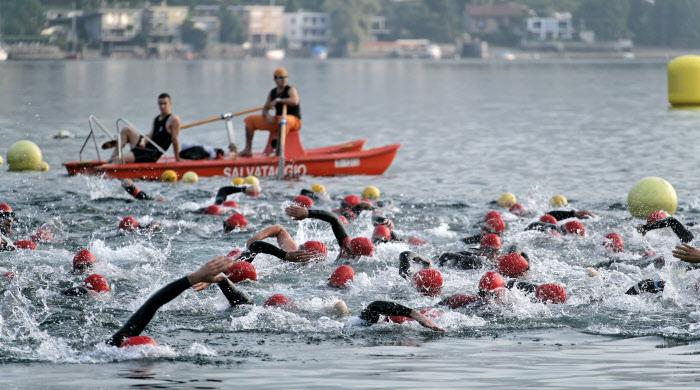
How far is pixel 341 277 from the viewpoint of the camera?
55.2ft

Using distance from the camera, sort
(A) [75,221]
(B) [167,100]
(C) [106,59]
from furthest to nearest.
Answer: (C) [106,59]
(B) [167,100]
(A) [75,221]

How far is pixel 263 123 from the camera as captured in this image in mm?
29312

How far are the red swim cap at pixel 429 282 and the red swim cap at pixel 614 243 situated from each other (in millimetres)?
3956

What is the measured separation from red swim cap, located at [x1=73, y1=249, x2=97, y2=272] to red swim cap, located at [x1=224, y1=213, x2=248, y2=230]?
157 inches

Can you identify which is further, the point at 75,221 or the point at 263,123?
the point at 263,123

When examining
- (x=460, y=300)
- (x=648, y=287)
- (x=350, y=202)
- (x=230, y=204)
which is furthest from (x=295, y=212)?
(x=350, y=202)

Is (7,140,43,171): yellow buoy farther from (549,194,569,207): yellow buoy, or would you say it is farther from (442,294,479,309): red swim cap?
(442,294,479,309): red swim cap

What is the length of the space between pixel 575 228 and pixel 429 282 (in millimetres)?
5201

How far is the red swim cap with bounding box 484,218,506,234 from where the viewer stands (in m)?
21.5

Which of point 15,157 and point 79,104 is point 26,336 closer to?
point 15,157

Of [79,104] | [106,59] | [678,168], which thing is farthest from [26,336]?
[106,59]

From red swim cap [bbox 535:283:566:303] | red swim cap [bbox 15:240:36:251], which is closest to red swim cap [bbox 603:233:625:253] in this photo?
red swim cap [bbox 535:283:566:303]

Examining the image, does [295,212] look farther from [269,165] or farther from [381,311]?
[269,165]

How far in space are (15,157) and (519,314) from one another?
746 inches
